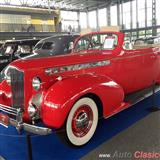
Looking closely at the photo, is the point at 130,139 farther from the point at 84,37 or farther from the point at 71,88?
the point at 84,37

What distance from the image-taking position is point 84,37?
4531 mm

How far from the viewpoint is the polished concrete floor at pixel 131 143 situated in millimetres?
2879

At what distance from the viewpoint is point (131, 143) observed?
314cm

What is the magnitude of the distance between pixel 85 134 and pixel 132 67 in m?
1.70

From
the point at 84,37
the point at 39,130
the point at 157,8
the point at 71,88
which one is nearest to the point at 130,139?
the point at 71,88

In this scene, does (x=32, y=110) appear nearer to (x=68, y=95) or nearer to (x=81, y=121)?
(x=68, y=95)

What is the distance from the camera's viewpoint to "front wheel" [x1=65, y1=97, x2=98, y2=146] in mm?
2883

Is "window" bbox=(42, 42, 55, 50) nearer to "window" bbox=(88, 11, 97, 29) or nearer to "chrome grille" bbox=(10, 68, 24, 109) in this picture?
"chrome grille" bbox=(10, 68, 24, 109)

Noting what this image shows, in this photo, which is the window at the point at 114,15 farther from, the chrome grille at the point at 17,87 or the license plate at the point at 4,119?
the license plate at the point at 4,119

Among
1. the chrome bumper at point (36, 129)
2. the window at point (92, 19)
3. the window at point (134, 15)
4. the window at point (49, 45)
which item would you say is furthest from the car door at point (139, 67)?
the window at point (92, 19)

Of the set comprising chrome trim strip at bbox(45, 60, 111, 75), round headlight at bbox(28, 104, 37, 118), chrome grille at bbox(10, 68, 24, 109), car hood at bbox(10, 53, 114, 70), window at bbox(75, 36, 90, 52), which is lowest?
round headlight at bbox(28, 104, 37, 118)

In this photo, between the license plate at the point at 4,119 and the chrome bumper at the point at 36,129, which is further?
the license plate at the point at 4,119

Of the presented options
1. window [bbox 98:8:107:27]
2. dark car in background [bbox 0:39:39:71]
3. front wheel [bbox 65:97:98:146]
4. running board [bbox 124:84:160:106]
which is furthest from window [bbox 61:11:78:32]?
front wheel [bbox 65:97:98:146]

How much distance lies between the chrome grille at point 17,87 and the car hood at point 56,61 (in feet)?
0.32
